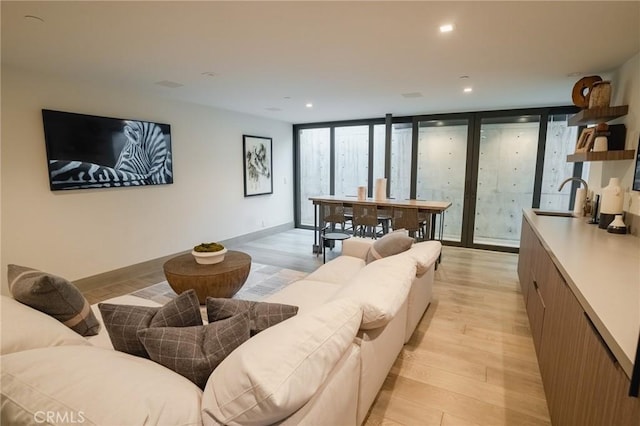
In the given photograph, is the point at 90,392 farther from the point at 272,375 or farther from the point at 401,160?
the point at 401,160

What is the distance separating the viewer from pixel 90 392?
867 millimetres

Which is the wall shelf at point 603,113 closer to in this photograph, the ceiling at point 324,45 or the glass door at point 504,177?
the ceiling at point 324,45

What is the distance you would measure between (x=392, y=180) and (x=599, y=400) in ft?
18.5

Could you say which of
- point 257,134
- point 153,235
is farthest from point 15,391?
point 257,134

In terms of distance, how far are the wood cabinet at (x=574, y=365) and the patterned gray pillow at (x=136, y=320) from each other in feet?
5.11

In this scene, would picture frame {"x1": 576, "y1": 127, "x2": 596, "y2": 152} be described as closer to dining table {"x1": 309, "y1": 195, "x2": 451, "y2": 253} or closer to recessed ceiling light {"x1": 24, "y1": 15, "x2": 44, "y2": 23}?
dining table {"x1": 309, "y1": 195, "x2": 451, "y2": 253}

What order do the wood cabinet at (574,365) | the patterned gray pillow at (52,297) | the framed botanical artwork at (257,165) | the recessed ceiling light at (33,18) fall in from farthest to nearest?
the framed botanical artwork at (257,165) → the recessed ceiling light at (33,18) → the patterned gray pillow at (52,297) → the wood cabinet at (574,365)

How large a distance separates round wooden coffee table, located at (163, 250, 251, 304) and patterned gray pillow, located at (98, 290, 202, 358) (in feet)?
4.92

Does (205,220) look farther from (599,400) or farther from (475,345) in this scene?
(599,400)

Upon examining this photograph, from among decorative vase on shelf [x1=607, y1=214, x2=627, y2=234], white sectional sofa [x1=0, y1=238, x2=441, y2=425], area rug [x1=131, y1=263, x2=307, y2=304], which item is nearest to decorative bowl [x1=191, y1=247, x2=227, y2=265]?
area rug [x1=131, y1=263, x2=307, y2=304]


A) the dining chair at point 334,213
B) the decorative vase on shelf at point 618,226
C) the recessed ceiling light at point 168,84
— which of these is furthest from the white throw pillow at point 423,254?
the recessed ceiling light at point 168,84

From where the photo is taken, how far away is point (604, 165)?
129 inches

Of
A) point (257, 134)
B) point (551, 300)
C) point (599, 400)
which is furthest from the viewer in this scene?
point (257, 134)

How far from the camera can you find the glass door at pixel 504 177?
5.33 m
